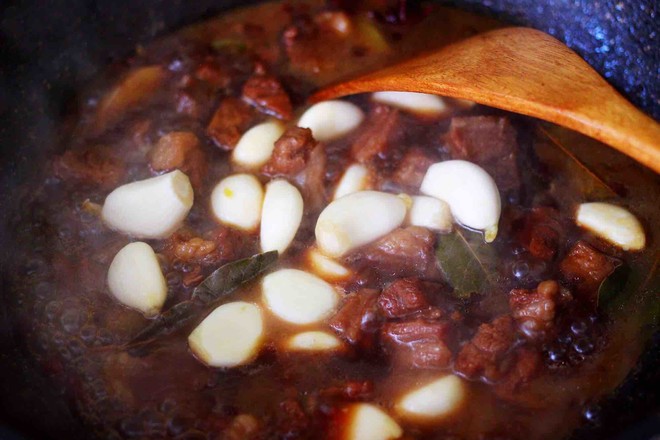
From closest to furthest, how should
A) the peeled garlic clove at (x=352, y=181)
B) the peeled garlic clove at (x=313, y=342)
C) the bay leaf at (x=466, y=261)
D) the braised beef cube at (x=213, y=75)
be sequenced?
the peeled garlic clove at (x=313, y=342) < the bay leaf at (x=466, y=261) < the peeled garlic clove at (x=352, y=181) < the braised beef cube at (x=213, y=75)

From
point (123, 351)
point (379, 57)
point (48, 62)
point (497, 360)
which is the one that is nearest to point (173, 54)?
point (48, 62)

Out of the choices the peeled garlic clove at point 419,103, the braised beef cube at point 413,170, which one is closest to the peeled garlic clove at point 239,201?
the braised beef cube at point 413,170

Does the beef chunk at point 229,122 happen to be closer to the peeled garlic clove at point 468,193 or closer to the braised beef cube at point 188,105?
the braised beef cube at point 188,105

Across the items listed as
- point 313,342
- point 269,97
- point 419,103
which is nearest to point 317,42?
point 269,97

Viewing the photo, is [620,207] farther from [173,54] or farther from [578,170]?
[173,54]

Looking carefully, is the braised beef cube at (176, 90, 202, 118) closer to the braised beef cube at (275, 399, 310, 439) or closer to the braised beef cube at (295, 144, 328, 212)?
the braised beef cube at (295, 144, 328, 212)

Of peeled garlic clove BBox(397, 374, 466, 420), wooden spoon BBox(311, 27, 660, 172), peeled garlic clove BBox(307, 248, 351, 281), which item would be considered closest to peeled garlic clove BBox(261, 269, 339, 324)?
peeled garlic clove BBox(307, 248, 351, 281)

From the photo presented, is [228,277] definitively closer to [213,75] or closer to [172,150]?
[172,150]
